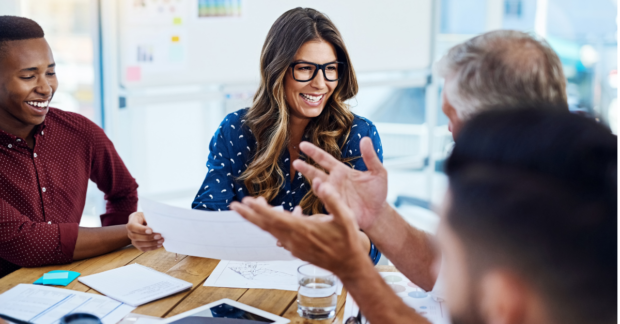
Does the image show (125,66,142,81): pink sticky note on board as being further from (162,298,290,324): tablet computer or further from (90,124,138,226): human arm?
(162,298,290,324): tablet computer

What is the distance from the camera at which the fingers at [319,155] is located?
114 cm

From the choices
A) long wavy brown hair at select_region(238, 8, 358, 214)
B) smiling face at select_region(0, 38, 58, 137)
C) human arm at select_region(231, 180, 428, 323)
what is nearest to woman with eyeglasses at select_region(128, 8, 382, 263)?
long wavy brown hair at select_region(238, 8, 358, 214)

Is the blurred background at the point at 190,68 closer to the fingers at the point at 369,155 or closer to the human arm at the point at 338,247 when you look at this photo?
the fingers at the point at 369,155

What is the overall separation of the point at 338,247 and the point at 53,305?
0.68 meters

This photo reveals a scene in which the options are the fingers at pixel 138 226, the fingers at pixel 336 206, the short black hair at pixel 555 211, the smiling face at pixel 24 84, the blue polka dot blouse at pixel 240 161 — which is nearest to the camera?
the short black hair at pixel 555 211

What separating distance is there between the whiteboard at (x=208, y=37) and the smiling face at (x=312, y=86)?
1277 millimetres

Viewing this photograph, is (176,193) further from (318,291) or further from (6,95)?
(318,291)

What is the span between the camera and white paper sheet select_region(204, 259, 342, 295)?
1271 millimetres

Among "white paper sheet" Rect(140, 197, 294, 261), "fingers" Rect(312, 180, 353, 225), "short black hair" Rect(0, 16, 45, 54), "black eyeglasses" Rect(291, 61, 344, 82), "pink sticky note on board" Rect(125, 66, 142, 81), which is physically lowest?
"white paper sheet" Rect(140, 197, 294, 261)

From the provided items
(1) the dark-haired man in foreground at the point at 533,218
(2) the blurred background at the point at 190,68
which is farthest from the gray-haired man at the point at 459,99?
(2) the blurred background at the point at 190,68

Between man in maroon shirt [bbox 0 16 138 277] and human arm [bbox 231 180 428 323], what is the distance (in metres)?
0.80

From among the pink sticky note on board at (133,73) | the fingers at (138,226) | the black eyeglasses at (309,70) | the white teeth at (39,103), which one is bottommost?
the fingers at (138,226)

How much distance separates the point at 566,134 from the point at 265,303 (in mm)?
746

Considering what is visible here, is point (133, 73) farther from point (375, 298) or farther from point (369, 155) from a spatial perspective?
point (375, 298)
